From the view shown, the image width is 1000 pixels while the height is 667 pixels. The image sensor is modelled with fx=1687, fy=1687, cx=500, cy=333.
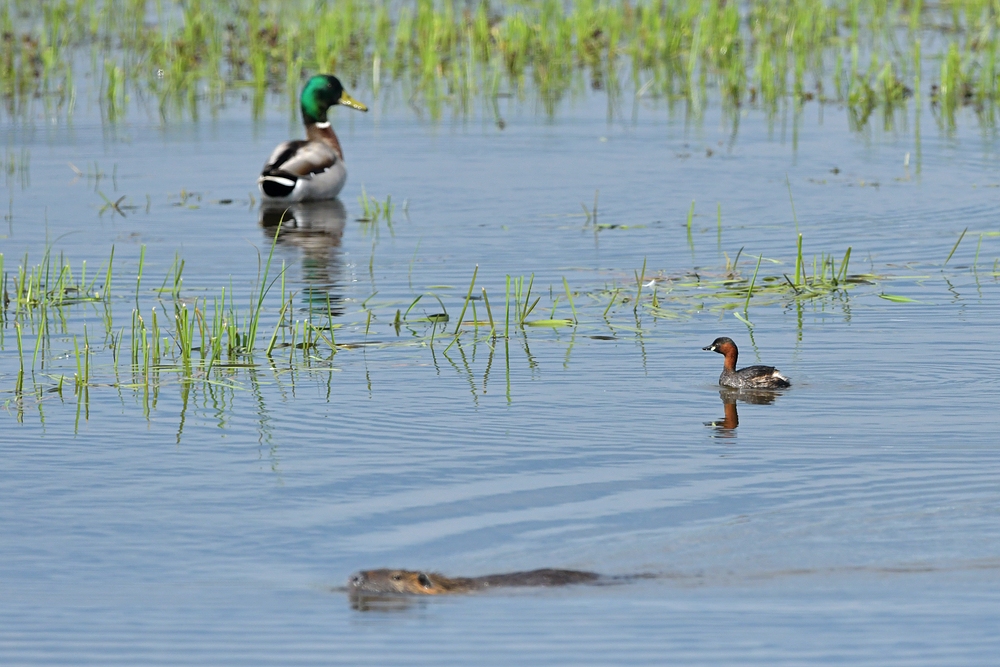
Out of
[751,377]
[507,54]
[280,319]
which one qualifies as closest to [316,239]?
[280,319]

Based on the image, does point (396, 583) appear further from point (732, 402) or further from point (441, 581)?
point (732, 402)

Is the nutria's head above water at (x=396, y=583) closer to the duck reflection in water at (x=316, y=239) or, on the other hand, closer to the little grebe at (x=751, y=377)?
the little grebe at (x=751, y=377)

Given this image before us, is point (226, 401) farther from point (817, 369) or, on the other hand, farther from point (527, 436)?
point (817, 369)

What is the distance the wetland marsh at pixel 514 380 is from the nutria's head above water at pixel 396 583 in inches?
3.0

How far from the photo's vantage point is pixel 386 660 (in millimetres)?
5625

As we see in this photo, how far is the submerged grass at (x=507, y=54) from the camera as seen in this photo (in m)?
19.9

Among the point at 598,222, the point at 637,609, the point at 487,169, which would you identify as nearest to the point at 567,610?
the point at 637,609

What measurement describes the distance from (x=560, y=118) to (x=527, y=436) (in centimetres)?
1153

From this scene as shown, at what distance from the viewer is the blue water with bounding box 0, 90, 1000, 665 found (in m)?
5.88

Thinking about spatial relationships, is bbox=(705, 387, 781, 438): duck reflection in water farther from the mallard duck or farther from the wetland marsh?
the mallard duck

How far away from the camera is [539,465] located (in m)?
7.56

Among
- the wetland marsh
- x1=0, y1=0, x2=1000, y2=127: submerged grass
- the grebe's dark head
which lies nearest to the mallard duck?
the wetland marsh

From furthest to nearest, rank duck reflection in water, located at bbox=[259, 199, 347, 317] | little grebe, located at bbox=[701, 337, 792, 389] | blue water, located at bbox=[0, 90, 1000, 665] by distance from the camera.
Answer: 1. duck reflection in water, located at bbox=[259, 199, 347, 317]
2. little grebe, located at bbox=[701, 337, 792, 389]
3. blue water, located at bbox=[0, 90, 1000, 665]

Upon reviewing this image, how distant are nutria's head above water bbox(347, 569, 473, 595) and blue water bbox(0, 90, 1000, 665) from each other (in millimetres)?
83
